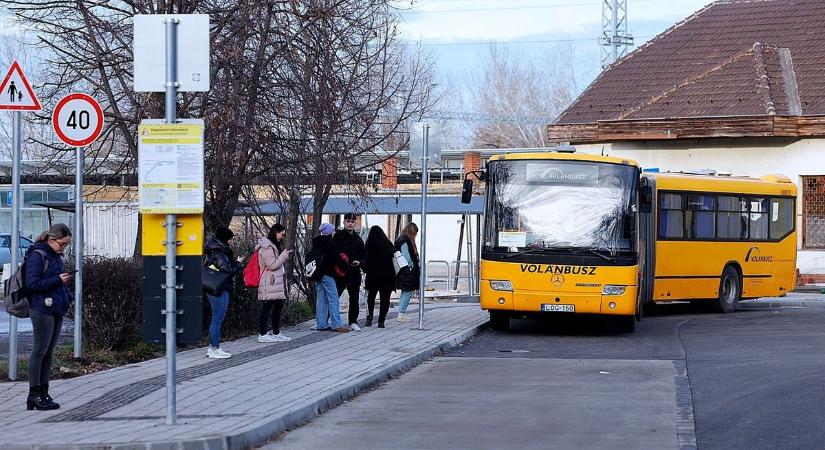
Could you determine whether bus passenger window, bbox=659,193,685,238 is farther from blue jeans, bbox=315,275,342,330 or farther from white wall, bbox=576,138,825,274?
white wall, bbox=576,138,825,274

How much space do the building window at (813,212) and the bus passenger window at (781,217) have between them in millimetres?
8171

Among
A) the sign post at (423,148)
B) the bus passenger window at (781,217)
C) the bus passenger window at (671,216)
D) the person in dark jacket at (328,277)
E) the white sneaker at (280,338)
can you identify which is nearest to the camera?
the white sneaker at (280,338)

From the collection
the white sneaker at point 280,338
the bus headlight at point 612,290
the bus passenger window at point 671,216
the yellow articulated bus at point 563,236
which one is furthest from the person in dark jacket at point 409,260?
the bus passenger window at point 671,216

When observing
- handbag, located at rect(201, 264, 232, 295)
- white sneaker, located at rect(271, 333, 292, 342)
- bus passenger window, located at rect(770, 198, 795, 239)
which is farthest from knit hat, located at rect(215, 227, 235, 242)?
bus passenger window, located at rect(770, 198, 795, 239)

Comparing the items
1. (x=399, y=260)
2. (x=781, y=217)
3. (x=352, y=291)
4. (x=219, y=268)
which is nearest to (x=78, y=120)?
(x=219, y=268)

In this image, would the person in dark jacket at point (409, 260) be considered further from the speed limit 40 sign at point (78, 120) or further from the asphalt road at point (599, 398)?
the speed limit 40 sign at point (78, 120)

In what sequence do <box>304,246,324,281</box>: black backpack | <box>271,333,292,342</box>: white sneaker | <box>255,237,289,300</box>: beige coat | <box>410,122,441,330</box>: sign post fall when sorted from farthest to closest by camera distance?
<box>410,122,441,330</box>: sign post, <box>304,246,324,281</box>: black backpack, <box>271,333,292,342</box>: white sneaker, <box>255,237,289,300</box>: beige coat

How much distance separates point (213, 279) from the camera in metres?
15.1

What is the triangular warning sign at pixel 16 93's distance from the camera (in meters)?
12.4

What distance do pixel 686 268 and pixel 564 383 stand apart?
12498 millimetres

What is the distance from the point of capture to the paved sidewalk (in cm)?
925

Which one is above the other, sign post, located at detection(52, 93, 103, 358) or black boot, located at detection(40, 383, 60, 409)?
sign post, located at detection(52, 93, 103, 358)

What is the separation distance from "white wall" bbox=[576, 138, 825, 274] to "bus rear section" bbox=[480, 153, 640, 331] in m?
15.1

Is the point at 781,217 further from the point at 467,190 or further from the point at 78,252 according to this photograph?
the point at 78,252
